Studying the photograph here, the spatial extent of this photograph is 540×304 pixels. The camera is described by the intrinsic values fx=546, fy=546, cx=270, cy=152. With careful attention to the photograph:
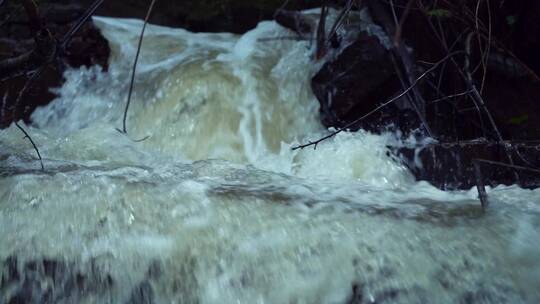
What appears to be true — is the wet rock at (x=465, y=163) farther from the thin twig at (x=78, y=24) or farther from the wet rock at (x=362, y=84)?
the thin twig at (x=78, y=24)

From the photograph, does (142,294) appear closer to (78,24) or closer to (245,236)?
(245,236)

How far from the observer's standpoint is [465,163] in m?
3.07

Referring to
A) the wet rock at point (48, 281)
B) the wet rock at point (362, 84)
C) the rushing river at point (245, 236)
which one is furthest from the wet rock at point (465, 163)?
the wet rock at point (48, 281)

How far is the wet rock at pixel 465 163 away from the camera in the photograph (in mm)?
3031

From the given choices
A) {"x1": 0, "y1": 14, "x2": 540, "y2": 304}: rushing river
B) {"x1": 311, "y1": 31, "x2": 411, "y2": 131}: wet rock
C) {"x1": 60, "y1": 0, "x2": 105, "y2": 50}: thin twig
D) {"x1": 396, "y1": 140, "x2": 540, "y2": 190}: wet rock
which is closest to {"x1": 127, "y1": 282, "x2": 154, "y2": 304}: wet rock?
{"x1": 0, "y1": 14, "x2": 540, "y2": 304}: rushing river

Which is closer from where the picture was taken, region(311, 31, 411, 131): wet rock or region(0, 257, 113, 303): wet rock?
region(0, 257, 113, 303): wet rock

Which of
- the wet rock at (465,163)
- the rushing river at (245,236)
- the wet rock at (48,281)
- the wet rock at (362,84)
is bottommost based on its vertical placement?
the wet rock at (48,281)

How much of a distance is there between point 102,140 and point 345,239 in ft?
6.60

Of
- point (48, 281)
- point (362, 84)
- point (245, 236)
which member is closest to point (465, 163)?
point (362, 84)

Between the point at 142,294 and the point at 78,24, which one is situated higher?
the point at 78,24

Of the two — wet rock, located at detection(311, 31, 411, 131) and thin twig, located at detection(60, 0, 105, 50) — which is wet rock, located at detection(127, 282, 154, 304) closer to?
thin twig, located at detection(60, 0, 105, 50)

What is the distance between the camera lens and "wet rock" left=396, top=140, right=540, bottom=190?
303 centimetres

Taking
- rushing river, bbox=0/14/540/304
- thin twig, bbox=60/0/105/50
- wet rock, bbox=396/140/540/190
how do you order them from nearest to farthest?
rushing river, bbox=0/14/540/304 < thin twig, bbox=60/0/105/50 < wet rock, bbox=396/140/540/190

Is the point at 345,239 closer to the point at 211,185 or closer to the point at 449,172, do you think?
the point at 211,185
